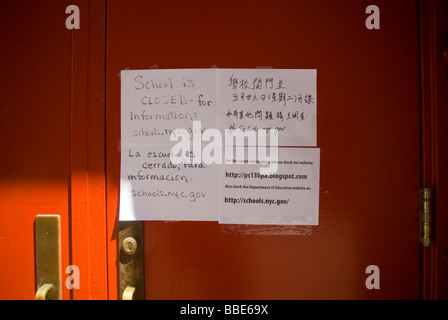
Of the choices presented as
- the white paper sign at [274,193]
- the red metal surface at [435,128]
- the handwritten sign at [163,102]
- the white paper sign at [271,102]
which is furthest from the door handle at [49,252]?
the red metal surface at [435,128]

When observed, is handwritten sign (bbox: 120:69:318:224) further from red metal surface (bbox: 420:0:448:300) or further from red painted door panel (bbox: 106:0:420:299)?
red metal surface (bbox: 420:0:448:300)

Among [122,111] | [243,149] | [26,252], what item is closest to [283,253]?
[243,149]

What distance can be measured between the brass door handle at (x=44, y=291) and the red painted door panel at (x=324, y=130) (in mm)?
327

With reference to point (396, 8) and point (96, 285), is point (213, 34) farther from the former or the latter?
point (96, 285)

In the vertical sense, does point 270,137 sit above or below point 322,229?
above

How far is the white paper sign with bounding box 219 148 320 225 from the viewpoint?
90cm

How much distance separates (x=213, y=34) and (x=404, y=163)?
0.86 metres

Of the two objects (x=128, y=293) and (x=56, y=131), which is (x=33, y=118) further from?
(x=128, y=293)

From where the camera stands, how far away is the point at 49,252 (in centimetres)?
88

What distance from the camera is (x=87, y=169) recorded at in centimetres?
89

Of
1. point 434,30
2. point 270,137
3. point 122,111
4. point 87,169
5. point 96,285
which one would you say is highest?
point 434,30

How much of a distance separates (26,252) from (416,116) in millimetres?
1557

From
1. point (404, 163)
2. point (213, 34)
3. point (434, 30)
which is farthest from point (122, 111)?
point (434, 30)

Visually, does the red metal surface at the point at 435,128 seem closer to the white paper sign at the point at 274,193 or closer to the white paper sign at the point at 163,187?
the white paper sign at the point at 274,193
